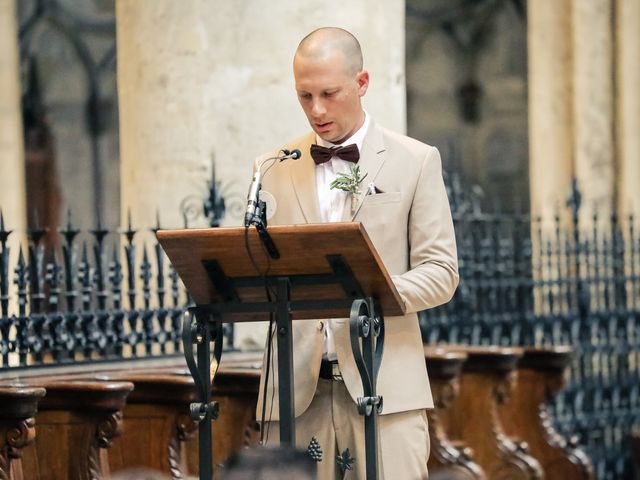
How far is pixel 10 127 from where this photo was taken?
11656mm

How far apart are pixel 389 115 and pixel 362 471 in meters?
4.85

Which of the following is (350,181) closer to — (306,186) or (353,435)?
(306,186)

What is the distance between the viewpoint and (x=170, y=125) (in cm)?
870

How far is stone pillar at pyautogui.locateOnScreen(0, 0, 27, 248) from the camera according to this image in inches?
454

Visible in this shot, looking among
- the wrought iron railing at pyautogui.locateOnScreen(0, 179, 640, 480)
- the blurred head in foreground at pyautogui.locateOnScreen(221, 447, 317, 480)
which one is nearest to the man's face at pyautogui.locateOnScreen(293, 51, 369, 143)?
the blurred head in foreground at pyautogui.locateOnScreen(221, 447, 317, 480)

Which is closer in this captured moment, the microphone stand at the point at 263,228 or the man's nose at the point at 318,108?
the microphone stand at the point at 263,228

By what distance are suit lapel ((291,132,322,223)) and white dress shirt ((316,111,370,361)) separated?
27mm

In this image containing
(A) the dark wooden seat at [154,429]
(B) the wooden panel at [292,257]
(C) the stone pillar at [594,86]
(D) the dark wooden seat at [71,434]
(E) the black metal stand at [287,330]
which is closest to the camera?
(B) the wooden panel at [292,257]

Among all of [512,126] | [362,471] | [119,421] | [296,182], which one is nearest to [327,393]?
[362,471]

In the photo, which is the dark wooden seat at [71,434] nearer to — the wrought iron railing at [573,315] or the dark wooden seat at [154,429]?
the dark wooden seat at [154,429]

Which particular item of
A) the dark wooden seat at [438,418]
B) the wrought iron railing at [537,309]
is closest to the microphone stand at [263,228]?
the dark wooden seat at [438,418]

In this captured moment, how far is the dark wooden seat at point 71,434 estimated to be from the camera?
5559 millimetres

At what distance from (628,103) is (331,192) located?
26.8ft

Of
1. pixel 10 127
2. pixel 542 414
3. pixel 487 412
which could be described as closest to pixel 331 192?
pixel 487 412
